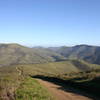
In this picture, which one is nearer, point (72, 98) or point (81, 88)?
point (72, 98)

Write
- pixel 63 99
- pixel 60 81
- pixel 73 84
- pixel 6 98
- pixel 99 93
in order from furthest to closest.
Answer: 1. pixel 60 81
2. pixel 73 84
3. pixel 99 93
4. pixel 63 99
5. pixel 6 98

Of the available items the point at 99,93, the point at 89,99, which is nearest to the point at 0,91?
the point at 89,99

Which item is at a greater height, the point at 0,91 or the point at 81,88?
the point at 0,91

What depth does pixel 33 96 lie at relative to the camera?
61.3 feet

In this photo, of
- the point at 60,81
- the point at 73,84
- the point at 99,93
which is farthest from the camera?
the point at 60,81

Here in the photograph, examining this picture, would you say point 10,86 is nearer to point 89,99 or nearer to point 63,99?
point 63,99

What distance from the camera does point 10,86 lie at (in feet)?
62.5

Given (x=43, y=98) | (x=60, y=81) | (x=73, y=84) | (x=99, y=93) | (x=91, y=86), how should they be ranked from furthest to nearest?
(x=60, y=81) < (x=73, y=84) < (x=91, y=86) < (x=99, y=93) < (x=43, y=98)

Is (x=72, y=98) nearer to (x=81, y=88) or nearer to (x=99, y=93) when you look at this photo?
(x=99, y=93)

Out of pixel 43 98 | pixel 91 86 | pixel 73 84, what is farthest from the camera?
pixel 73 84

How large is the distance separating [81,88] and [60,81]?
298 inches

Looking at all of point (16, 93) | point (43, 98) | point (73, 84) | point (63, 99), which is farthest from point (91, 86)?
point (16, 93)

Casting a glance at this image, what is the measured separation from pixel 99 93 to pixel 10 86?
1162cm

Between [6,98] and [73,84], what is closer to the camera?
[6,98]
